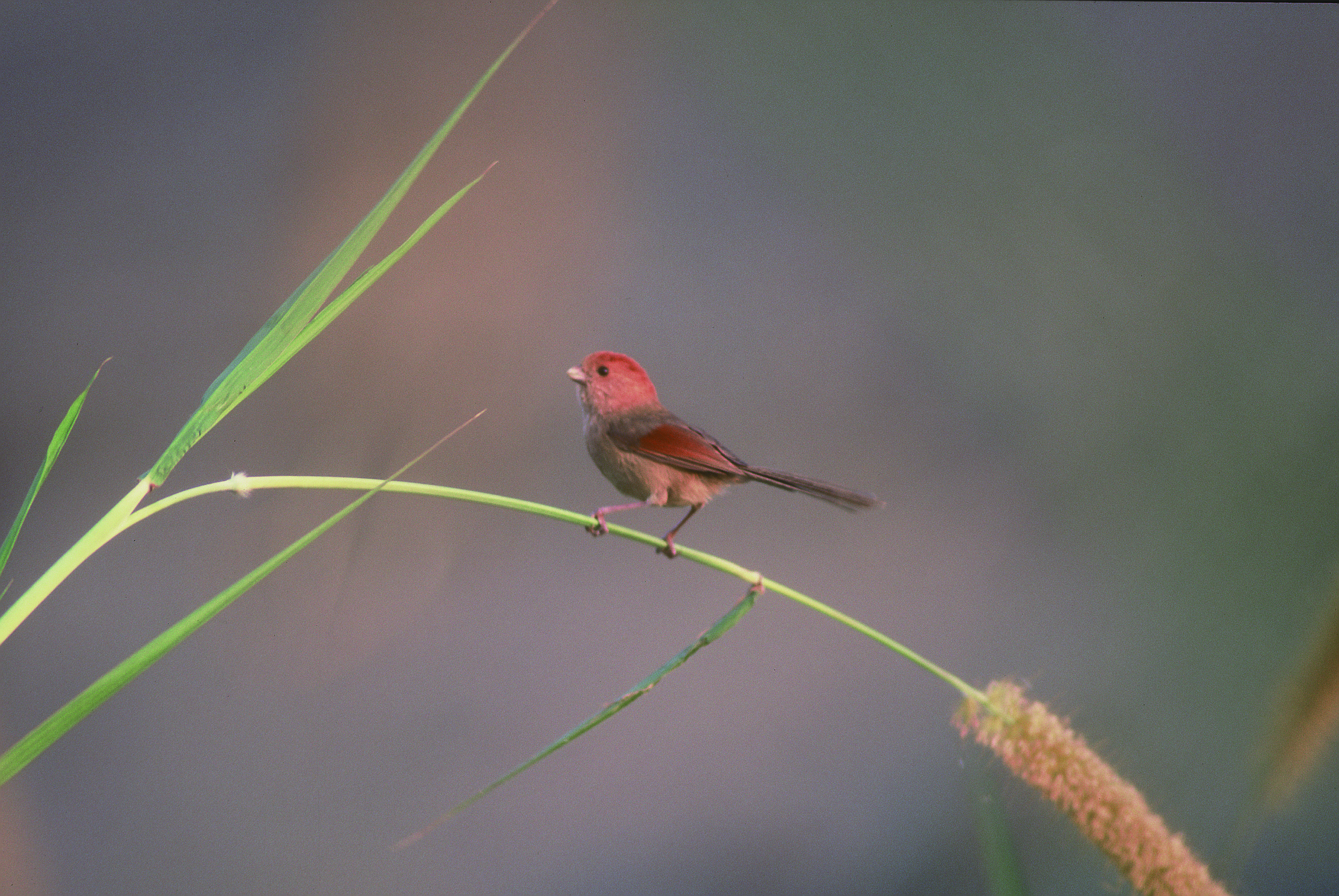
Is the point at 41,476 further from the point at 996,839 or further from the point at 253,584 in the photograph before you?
the point at 996,839

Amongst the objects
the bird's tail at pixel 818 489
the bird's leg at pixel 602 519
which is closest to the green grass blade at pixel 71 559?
the bird's leg at pixel 602 519

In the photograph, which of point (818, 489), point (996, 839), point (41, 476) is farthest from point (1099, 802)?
→ point (41, 476)

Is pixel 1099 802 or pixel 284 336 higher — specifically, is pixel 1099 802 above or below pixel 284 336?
below

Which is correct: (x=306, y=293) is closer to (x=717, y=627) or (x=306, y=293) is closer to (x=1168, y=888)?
(x=717, y=627)

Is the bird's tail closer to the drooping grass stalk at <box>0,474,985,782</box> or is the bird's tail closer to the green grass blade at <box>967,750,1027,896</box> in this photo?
the drooping grass stalk at <box>0,474,985,782</box>

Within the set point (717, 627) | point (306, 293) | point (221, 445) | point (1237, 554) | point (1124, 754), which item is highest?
point (221, 445)

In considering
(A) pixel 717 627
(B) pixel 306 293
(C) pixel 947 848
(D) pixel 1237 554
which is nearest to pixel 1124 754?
(C) pixel 947 848

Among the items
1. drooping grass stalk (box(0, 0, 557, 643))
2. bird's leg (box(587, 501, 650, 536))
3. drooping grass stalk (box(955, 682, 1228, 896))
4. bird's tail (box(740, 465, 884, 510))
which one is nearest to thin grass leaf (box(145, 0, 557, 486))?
drooping grass stalk (box(0, 0, 557, 643))
